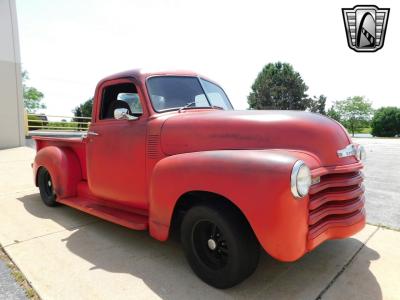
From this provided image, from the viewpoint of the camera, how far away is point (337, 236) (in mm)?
2514

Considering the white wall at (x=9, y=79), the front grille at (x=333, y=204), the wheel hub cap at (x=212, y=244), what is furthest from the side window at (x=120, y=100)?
the white wall at (x=9, y=79)

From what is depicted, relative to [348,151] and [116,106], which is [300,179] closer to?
[348,151]

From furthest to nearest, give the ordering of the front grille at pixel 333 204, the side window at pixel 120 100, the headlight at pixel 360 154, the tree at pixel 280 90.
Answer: the tree at pixel 280 90 → the side window at pixel 120 100 → the headlight at pixel 360 154 → the front grille at pixel 333 204

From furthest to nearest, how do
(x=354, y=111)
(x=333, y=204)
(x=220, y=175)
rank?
(x=354, y=111) → (x=333, y=204) → (x=220, y=175)

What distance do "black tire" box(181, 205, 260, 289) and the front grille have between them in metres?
0.49

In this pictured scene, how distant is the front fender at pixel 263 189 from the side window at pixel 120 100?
1.40m

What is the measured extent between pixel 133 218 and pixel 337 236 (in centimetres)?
204

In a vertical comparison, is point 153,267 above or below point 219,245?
below

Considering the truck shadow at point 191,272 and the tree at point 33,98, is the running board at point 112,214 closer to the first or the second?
the truck shadow at point 191,272

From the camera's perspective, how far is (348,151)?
2.69m

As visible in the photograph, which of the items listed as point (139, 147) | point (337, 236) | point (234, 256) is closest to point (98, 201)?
point (139, 147)

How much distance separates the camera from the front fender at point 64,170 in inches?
177

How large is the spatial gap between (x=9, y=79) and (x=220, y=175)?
13.2 m

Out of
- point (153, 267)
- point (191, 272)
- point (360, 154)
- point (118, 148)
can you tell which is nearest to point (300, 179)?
point (360, 154)
